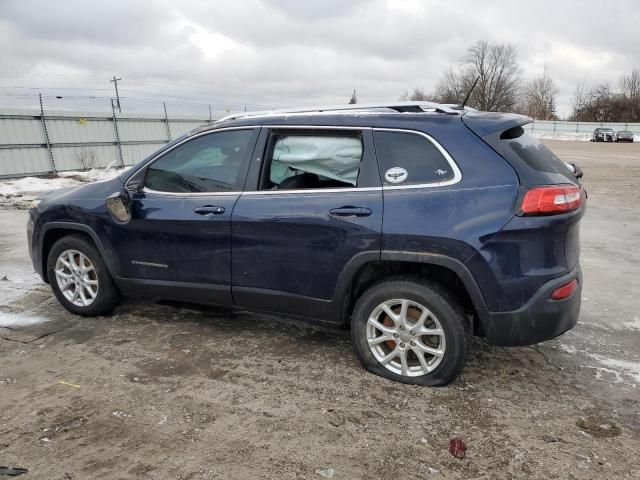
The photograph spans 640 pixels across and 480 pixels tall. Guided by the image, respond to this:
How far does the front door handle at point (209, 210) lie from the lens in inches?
147

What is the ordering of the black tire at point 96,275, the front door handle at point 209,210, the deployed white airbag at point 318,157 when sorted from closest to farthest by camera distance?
the deployed white airbag at point 318,157, the front door handle at point 209,210, the black tire at point 96,275

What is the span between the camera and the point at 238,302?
12.6 ft

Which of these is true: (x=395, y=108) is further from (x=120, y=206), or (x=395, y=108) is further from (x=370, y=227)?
(x=120, y=206)

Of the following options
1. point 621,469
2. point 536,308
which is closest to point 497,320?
point 536,308

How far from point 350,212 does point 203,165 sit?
136 centimetres

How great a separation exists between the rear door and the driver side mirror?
1.04 meters

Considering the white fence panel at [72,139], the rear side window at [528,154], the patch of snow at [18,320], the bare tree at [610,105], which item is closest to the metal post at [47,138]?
the white fence panel at [72,139]

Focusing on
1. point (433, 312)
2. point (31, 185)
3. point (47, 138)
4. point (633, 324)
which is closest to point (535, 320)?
point (433, 312)

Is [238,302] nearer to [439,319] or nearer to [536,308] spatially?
[439,319]

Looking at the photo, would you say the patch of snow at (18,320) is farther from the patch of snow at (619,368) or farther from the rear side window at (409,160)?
the patch of snow at (619,368)

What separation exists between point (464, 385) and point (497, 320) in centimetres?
58

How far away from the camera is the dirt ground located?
8.50 ft

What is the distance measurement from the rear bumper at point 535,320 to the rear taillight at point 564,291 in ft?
0.06

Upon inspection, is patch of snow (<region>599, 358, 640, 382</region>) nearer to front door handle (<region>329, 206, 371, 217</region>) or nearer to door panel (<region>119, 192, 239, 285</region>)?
front door handle (<region>329, 206, 371, 217</region>)
